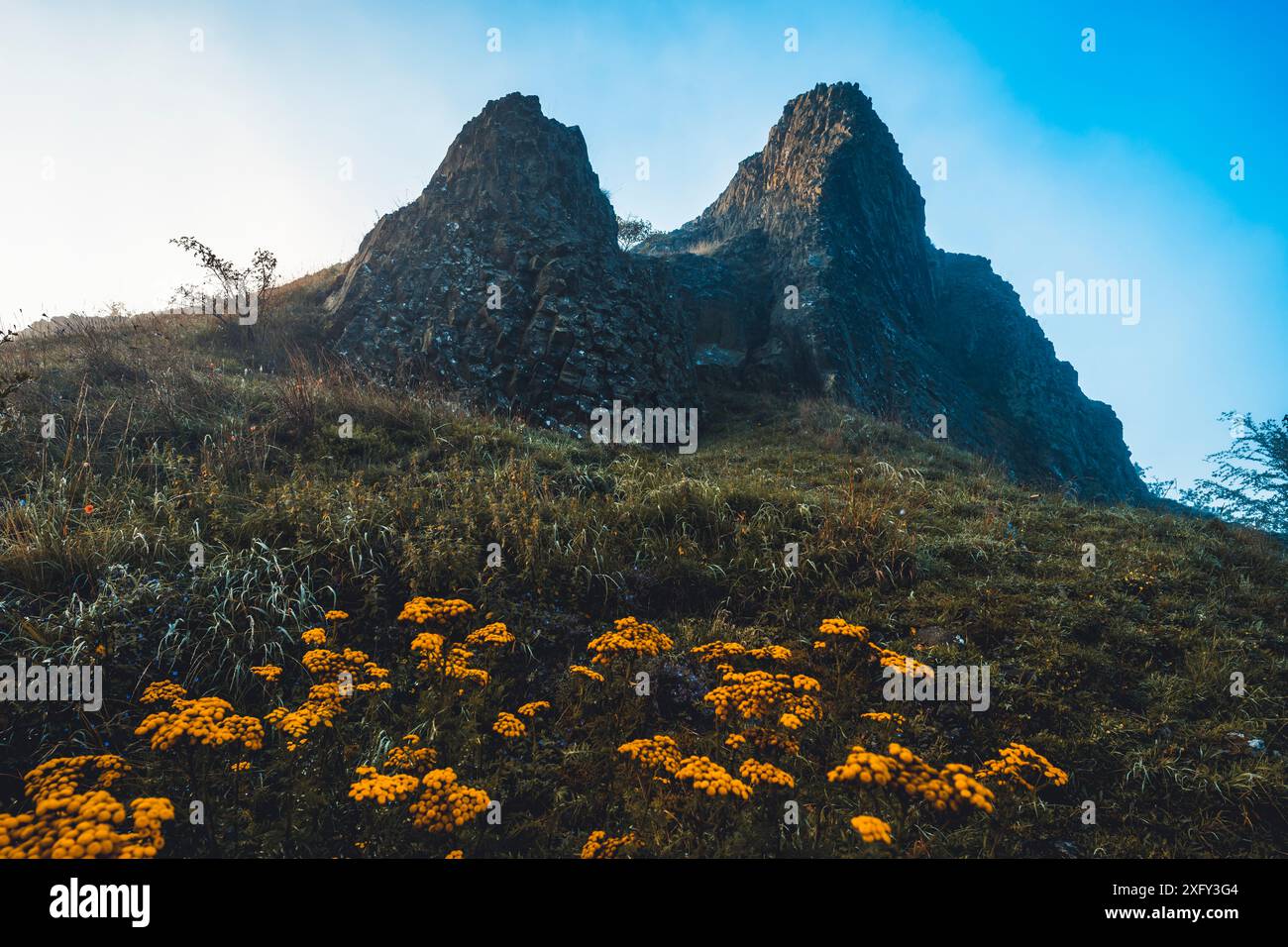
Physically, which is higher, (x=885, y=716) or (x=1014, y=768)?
(x=885, y=716)

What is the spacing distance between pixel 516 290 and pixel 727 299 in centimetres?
→ 834

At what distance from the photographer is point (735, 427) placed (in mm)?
12758

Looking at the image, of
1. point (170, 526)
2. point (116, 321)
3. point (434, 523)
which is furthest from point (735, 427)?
point (116, 321)

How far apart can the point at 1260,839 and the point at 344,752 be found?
4.77 meters

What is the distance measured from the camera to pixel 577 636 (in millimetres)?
4250

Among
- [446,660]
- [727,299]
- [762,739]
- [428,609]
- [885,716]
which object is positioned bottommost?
[762,739]

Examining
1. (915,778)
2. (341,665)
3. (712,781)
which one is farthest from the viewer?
(341,665)
